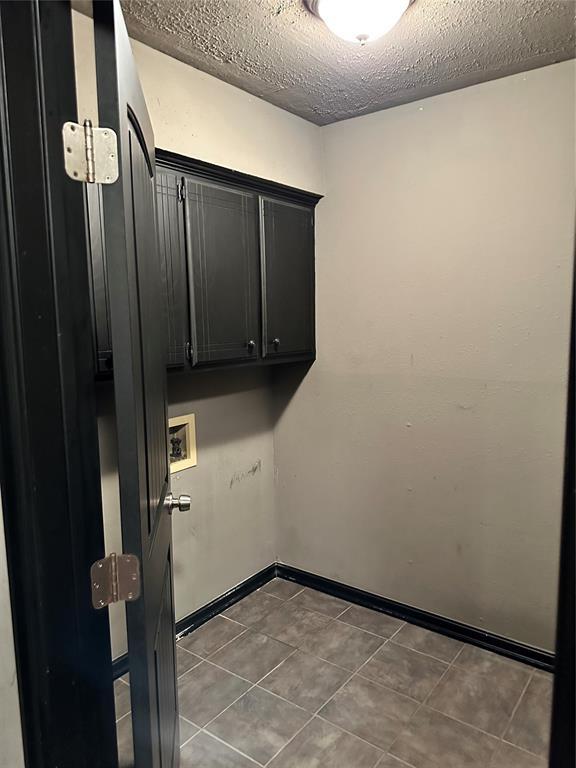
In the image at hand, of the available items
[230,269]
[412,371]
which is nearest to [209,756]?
[412,371]

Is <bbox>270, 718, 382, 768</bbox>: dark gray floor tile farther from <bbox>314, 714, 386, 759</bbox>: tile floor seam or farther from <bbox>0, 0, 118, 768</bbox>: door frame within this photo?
<bbox>0, 0, 118, 768</bbox>: door frame

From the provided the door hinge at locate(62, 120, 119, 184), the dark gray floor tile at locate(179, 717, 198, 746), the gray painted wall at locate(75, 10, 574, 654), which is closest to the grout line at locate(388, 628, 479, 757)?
the gray painted wall at locate(75, 10, 574, 654)

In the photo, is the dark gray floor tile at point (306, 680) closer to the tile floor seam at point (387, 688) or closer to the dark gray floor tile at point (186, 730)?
the tile floor seam at point (387, 688)

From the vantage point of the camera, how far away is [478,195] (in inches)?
84.7

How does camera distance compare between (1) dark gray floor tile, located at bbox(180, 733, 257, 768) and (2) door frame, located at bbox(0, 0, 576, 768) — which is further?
(1) dark gray floor tile, located at bbox(180, 733, 257, 768)

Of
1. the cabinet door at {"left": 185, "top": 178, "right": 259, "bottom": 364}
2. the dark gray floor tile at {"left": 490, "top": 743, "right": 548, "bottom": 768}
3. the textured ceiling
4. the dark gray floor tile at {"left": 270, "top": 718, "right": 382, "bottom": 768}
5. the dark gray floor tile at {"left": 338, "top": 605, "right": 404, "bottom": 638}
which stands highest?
the textured ceiling

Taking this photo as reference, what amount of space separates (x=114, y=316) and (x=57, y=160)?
0.28 metres

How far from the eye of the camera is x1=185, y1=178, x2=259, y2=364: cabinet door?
2020 millimetres

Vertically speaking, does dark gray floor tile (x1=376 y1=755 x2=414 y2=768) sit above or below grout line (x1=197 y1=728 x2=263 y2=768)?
below

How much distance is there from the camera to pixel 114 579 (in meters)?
0.97

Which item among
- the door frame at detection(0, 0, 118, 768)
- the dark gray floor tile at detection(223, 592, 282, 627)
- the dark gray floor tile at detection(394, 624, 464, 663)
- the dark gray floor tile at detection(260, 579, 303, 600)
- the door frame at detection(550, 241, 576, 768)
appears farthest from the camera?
the dark gray floor tile at detection(260, 579, 303, 600)

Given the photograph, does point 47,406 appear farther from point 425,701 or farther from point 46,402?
point 425,701

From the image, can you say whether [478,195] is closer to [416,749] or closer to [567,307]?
[567,307]

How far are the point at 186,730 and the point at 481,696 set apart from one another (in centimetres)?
115
